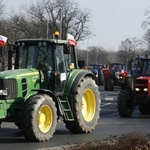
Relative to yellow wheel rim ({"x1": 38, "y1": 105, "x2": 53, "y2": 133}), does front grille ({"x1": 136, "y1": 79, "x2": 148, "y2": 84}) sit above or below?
above

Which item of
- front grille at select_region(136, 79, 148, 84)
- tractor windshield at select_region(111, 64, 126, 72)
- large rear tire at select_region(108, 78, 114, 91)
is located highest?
tractor windshield at select_region(111, 64, 126, 72)

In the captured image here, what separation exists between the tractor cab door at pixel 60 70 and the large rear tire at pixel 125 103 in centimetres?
523

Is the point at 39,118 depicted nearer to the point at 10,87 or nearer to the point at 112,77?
the point at 10,87

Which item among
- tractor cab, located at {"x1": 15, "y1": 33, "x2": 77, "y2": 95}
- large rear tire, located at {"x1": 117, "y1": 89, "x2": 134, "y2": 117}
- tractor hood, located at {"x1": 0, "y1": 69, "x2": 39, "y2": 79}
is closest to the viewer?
tractor hood, located at {"x1": 0, "y1": 69, "x2": 39, "y2": 79}

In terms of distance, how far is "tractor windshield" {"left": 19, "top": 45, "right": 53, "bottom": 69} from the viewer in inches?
468

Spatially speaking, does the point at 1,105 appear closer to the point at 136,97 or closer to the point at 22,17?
the point at 136,97

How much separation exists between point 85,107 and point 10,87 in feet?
9.07

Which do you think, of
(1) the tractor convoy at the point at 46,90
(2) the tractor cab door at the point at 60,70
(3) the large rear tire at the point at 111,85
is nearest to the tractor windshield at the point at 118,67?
(3) the large rear tire at the point at 111,85

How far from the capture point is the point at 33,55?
39.6ft

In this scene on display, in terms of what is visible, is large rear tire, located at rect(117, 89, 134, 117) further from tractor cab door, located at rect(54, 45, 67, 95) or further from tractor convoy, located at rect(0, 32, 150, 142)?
tractor cab door, located at rect(54, 45, 67, 95)

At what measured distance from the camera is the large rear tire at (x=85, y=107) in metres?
11.9

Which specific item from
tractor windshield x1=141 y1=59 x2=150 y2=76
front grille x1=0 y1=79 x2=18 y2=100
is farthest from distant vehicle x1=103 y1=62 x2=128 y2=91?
front grille x1=0 y1=79 x2=18 y2=100

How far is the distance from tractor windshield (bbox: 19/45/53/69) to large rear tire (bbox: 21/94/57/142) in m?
1.27

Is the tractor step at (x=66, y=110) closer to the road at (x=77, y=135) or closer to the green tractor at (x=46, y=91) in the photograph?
the green tractor at (x=46, y=91)
